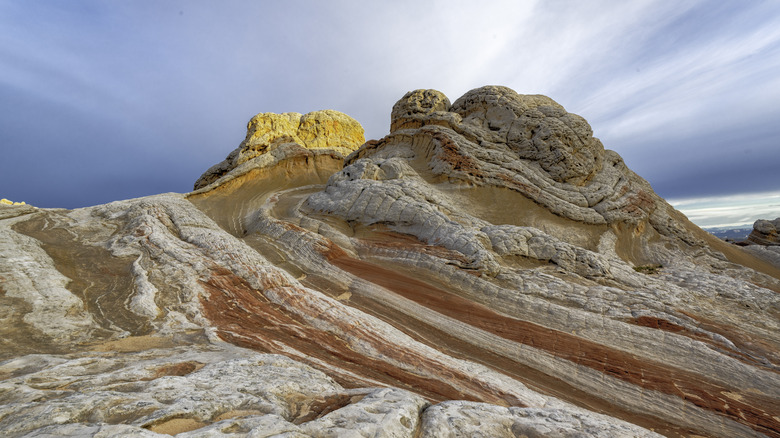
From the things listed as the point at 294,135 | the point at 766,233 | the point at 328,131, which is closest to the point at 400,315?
the point at 294,135

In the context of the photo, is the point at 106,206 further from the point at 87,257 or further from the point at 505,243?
the point at 505,243

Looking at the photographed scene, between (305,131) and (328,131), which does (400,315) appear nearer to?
(305,131)

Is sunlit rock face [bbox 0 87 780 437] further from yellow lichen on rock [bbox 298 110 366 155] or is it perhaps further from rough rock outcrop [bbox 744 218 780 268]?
yellow lichen on rock [bbox 298 110 366 155]

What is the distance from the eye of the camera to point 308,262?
15477 mm

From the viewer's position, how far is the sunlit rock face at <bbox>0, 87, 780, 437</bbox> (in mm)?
4742

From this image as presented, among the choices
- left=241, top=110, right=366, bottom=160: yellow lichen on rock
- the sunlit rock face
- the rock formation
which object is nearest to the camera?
the sunlit rock face

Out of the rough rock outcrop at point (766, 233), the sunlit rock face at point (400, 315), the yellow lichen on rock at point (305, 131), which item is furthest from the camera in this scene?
the yellow lichen on rock at point (305, 131)

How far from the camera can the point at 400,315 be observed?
39.0ft

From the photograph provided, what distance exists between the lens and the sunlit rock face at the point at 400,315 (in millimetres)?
4742

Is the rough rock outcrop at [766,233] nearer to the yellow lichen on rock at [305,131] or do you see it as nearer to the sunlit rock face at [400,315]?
the sunlit rock face at [400,315]

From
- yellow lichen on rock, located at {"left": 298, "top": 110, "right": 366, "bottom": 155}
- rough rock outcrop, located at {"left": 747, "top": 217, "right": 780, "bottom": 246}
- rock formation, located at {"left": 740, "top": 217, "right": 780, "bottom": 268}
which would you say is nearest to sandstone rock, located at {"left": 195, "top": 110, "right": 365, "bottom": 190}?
yellow lichen on rock, located at {"left": 298, "top": 110, "right": 366, "bottom": 155}

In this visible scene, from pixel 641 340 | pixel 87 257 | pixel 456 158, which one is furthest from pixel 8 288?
pixel 456 158

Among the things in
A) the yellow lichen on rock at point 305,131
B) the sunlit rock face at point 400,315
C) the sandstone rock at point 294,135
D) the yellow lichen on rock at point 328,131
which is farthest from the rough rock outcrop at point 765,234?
the yellow lichen on rock at point 305,131

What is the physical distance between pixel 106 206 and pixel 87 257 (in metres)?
7.58
